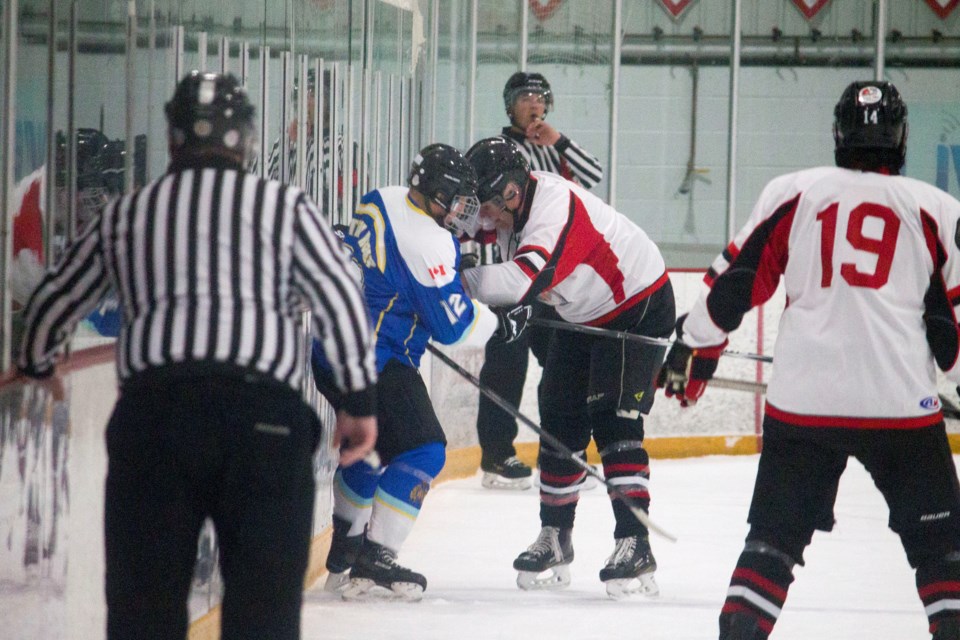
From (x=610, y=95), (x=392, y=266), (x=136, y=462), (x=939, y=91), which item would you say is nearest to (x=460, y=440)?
(x=610, y=95)

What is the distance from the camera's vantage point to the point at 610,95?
6430mm

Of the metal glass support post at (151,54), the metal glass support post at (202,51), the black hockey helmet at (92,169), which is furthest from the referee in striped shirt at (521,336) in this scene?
the black hockey helmet at (92,169)

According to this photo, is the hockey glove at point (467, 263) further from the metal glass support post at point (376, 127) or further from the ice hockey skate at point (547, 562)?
the metal glass support post at point (376, 127)

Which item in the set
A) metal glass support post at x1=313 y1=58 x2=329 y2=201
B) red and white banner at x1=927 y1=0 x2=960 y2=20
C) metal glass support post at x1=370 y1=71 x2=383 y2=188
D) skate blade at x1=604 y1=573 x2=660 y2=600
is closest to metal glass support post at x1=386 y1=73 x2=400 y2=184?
metal glass support post at x1=370 y1=71 x2=383 y2=188

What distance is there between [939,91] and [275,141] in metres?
4.42

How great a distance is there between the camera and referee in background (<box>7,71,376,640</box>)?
1.74m

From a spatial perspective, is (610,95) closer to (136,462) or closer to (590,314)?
(590,314)

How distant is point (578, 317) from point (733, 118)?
3225 mm

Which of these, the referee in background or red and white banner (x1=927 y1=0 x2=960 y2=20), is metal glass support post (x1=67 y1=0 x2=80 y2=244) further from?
red and white banner (x1=927 y1=0 x2=960 y2=20)

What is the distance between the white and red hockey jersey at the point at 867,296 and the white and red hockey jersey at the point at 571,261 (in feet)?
3.30

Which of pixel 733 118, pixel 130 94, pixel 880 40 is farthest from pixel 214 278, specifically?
pixel 880 40

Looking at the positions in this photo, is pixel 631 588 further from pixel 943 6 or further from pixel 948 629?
pixel 943 6

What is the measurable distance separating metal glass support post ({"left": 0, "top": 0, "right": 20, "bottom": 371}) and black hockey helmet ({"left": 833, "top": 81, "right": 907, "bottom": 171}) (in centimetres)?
134

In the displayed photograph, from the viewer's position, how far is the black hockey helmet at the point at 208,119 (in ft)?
5.94
